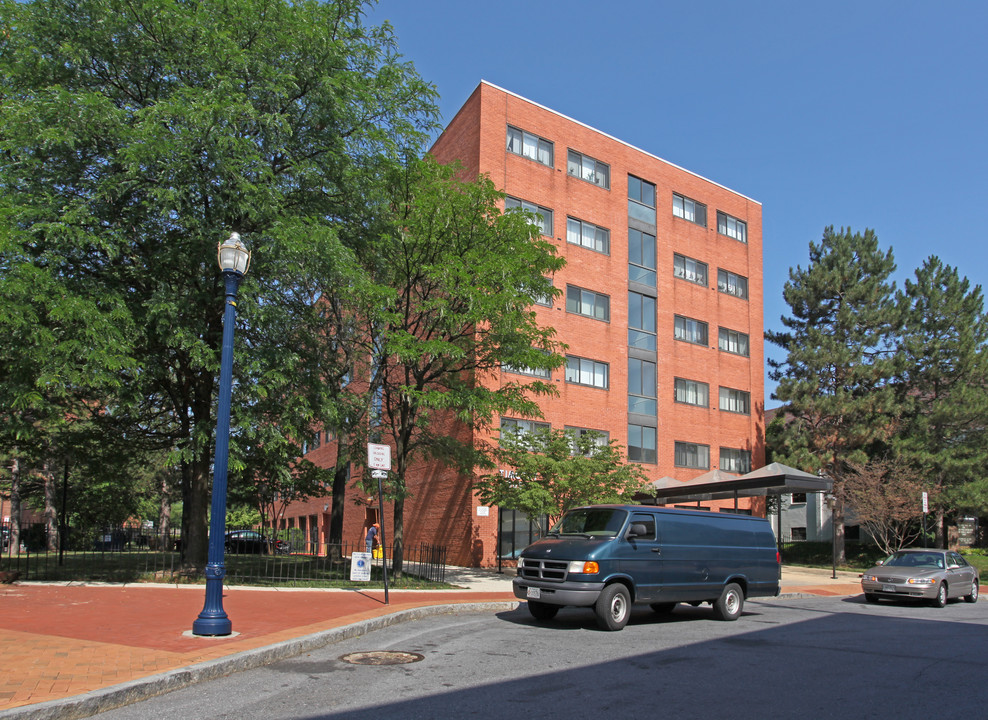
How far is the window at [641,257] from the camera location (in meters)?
35.9

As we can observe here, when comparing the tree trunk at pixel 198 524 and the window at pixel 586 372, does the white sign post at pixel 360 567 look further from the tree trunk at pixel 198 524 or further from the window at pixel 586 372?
the window at pixel 586 372

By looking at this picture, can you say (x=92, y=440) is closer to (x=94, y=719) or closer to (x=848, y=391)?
(x=94, y=719)

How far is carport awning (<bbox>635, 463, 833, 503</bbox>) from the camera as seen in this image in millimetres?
23203

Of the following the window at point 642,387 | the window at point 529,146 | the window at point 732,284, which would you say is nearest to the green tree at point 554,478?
the window at point 642,387

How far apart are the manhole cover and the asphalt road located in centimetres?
16

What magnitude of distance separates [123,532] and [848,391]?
3238 centimetres

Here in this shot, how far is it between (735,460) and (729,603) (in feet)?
85.0

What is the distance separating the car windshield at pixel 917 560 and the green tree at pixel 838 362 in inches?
613

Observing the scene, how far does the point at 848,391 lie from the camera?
3772 cm

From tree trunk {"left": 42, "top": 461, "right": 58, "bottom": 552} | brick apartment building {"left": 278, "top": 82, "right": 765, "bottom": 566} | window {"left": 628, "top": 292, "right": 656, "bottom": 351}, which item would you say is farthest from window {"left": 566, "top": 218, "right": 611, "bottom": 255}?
tree trunk {"left": 42, "top": 461, "right": 58, "bottom": 552}

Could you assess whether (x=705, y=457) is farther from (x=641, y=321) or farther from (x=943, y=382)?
(x=943, y=382)

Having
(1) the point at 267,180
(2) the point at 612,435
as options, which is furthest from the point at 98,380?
(2) the point at 612,435

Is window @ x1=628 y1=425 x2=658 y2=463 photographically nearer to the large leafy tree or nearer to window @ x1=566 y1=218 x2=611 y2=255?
window @ x1=566 y1=218 x2=611 y2=255

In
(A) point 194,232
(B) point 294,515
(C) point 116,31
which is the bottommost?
(B) point 294,515
